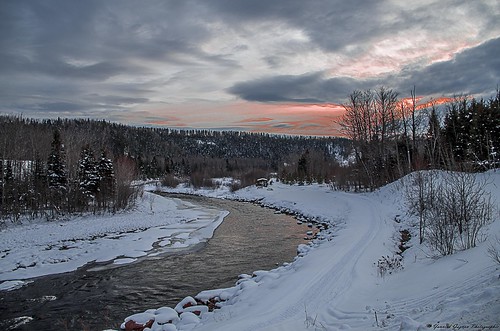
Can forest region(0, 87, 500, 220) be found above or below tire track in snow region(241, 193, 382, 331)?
above

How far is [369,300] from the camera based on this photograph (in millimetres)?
7273

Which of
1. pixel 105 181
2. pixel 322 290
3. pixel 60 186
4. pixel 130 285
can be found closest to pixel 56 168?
pixel 60 186

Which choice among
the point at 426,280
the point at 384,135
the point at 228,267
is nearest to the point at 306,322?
A: the point at 426,280

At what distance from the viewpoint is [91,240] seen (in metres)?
19.5

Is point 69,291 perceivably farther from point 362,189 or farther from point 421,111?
point 421,111

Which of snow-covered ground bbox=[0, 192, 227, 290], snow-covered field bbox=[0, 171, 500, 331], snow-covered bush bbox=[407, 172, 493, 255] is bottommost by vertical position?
snow-covered ground bbox=[0, 192, 227, 290]

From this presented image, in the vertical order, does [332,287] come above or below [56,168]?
below

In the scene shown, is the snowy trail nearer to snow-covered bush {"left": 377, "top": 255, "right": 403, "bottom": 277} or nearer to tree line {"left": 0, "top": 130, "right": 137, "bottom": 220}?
snow-covered bush {"left": 377, "top": 255, "right": 403, "bottom": 277}

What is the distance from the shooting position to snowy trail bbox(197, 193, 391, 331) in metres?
6.68

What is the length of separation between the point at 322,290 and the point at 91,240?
50.8ft

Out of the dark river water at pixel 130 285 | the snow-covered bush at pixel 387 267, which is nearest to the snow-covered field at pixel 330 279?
the snow-covered bush at pixel 387 267

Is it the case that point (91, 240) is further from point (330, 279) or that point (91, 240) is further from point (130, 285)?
point (330, 279)

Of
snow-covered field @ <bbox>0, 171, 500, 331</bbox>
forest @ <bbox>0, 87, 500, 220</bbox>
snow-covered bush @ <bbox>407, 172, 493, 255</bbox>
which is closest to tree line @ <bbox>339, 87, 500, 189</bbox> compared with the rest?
forest @ <bbox>0, 87, 500, 220</bbox>

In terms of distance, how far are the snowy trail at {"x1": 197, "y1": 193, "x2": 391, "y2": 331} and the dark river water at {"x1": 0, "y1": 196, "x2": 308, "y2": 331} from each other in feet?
7.64
